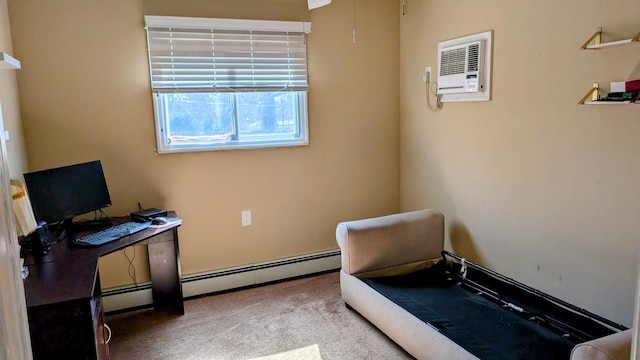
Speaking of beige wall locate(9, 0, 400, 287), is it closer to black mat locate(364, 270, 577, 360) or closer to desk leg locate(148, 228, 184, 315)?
desk leg locate(148, 228, 184, 315)

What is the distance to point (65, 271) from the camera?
2.03m

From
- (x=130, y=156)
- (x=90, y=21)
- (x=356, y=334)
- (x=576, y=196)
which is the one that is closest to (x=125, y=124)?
(x=130, y=156)

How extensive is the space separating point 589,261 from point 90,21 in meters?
3.34

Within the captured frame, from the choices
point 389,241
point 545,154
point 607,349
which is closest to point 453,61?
point 545,154

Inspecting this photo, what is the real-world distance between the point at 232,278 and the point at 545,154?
237 cm

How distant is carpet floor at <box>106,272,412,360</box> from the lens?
260cm

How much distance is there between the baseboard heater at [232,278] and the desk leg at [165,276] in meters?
0.08

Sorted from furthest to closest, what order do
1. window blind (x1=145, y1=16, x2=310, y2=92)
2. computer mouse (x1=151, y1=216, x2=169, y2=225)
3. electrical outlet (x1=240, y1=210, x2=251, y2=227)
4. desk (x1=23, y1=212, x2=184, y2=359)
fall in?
electrical outlet (x1=240, y1=210, x2=251, y2=227)
window blind (x1=145, y1=16, x2=310, y2=92)
computer mouse (x1=151, y1=216, x2=169, y2=225)
desk (x1=23, y1=212, x2=184, y2=359)

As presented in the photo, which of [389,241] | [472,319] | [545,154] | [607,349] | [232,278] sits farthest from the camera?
[232,278]

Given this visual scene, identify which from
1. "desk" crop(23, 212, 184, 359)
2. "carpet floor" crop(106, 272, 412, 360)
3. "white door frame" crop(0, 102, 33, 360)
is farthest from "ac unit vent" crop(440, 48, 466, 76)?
"white door frame" crop(0, 102, 33, 360)

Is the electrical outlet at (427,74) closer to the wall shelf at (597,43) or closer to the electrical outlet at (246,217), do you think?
the wall shelf at (597,43)

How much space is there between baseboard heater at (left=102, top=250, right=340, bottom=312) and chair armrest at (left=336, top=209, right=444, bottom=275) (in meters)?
0.73

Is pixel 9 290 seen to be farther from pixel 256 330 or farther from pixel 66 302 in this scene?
pixel 256 330

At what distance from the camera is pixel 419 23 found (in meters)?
3.56
